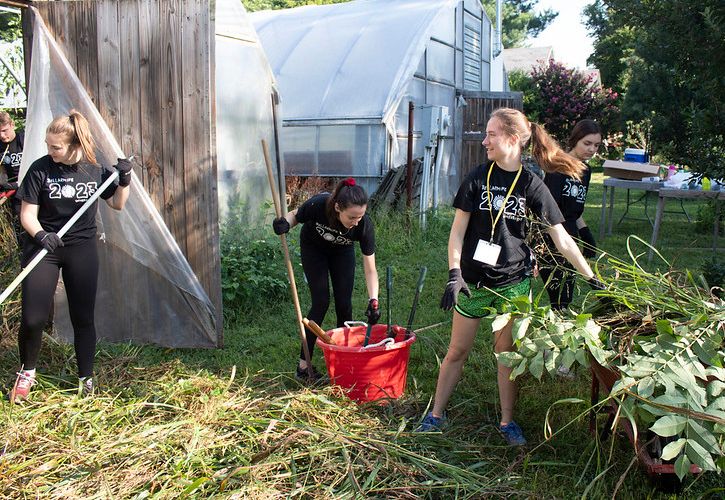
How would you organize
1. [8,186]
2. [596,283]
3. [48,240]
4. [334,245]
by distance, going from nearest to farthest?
[596,283]
[48,240]
[334,245]
[8,186]

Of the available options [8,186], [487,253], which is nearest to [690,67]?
[487,253]

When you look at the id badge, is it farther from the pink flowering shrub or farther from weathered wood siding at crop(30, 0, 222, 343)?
the pink flowering shrub

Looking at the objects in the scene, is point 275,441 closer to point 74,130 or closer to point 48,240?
point 48,240

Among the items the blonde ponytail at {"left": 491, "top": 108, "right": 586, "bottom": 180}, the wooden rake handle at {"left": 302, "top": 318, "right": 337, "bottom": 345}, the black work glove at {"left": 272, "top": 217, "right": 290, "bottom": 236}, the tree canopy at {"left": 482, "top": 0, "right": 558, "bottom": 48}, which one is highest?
the tree canopy at {"left": 482, "top": 0, "right": 558, "bottom": 48}

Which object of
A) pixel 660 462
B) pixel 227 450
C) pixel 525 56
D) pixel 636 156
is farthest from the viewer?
pixel 525 56

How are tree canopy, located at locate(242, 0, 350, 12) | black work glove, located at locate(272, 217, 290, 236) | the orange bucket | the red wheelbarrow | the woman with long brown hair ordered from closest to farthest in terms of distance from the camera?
the red wheelbarrow
the orange bucket
black work glove, located at locate(272, 217, 290, 236)
the woman with long brown hair
tree canopy, located at locate(242, 0, 350, 12)

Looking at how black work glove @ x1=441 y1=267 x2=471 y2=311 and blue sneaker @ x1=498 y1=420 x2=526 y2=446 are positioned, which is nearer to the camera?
black work glove @ x1=441 y1=267 x2=471 y2=311

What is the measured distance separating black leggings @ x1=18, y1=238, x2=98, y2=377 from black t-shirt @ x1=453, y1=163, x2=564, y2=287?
2.15 metres

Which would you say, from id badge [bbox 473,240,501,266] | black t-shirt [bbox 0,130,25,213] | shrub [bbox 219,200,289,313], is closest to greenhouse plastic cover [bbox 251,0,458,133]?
shrub [bbox 219,200,289,313]

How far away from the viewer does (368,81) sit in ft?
36.0

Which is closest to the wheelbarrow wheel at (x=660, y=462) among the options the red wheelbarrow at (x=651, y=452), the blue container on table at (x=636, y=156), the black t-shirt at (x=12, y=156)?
the red wheelbarrow at (x=651, y=452)

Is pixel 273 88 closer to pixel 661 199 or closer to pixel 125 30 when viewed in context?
pixel 125 30

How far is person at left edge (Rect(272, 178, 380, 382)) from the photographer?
12.6ft

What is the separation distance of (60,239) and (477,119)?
10.6 meters
